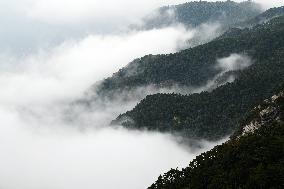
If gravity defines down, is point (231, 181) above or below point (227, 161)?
below

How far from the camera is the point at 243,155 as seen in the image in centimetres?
13062

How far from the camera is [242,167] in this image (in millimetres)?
124188

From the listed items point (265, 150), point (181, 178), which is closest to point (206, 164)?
point (181, 178)

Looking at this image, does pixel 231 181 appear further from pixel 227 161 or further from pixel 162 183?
pixel 162 183

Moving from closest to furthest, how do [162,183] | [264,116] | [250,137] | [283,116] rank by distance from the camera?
[250,137] < [162,183] < [283,116] < [264,116]

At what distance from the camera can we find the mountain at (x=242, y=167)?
11231 cm

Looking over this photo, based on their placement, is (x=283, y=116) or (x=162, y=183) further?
(x=283, y=116)

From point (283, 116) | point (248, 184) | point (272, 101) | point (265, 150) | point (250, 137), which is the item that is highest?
point (272, 101)

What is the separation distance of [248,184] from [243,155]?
18057 mm

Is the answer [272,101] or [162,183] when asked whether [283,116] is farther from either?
[162,183]

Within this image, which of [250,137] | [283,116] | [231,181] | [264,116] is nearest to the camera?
[231,181]

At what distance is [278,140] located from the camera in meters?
126

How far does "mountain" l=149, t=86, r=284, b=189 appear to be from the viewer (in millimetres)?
112312

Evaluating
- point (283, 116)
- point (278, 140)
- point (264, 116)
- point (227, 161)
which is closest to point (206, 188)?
point (227, 161)
